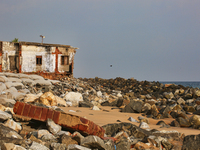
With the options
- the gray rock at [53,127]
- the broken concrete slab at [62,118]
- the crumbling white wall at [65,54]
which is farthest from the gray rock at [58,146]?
the crumbling white wall at [65,54]

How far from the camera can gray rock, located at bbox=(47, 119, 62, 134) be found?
4059 millimetres

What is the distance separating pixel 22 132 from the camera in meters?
4.03

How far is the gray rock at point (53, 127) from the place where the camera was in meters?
4.06

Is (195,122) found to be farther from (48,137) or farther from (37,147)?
(37,147)

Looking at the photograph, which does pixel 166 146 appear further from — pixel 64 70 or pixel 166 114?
pixel 64 70

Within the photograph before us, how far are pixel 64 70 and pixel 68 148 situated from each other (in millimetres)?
18371

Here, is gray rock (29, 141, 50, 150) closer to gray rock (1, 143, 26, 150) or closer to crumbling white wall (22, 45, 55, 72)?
gray rock (1, 143, 26, 150)

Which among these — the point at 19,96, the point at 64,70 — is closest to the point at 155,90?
the point at 64,70

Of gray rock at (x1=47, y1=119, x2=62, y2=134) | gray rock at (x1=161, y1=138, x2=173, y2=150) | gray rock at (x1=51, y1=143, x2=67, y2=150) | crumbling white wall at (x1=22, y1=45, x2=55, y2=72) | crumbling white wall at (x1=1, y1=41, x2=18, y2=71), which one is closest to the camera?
gray rock at (x1=51, y1=143, x2=67, y2=150)

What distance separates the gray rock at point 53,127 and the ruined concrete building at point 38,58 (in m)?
16.3

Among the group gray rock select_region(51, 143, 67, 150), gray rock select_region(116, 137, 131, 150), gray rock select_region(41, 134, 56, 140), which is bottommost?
gray rock select_region(116, 137, 131, 150)

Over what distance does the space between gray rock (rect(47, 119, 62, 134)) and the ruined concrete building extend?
53.4ft

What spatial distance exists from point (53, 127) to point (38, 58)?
55.6 ft

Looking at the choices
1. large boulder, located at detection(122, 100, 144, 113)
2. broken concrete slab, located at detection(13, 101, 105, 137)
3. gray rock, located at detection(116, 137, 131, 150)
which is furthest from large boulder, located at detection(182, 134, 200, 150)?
large boulder, located at detection(122, 100, 144, 113)
